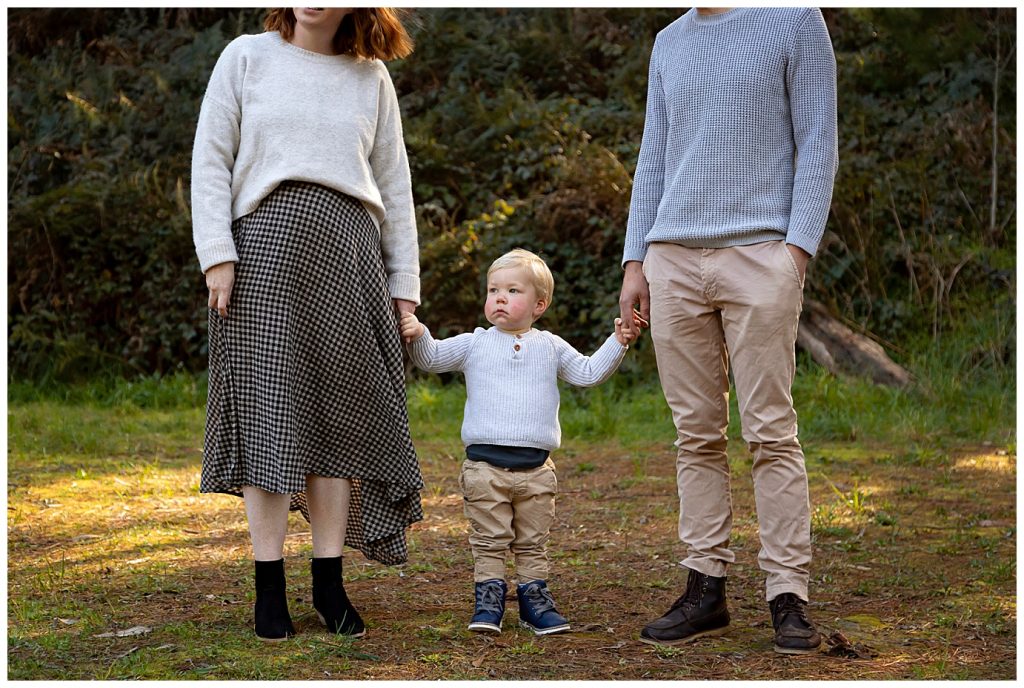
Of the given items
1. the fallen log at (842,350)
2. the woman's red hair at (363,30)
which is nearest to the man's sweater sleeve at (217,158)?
the woman's red hair at (363,30)

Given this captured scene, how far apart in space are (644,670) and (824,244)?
5.89 meters

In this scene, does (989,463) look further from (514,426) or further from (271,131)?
(271,131)

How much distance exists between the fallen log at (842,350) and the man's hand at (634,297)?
437 cm

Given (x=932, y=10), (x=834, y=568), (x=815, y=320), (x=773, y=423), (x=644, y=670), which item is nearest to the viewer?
(x=644, y=670)

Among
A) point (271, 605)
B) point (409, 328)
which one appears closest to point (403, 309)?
point (409, 328)

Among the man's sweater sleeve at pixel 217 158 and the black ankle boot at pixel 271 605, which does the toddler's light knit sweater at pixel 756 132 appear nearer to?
the man's sweater sleeve at pixel 217 158

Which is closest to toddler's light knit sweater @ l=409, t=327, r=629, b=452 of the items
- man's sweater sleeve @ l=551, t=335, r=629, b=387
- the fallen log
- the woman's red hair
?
man's sweater sleeve @ l=551, t=335, r=629, b=387

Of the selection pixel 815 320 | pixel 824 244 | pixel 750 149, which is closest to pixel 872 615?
pixel 750 149

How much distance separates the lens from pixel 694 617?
3082 millimetres

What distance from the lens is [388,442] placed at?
3.18m

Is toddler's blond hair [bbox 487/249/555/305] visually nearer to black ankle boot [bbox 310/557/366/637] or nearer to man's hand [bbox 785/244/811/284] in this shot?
man's hand [bbox 785/244/811/284]

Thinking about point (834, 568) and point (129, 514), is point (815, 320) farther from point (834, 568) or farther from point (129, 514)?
point (129, 514)

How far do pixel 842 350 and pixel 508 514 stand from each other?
491 cm

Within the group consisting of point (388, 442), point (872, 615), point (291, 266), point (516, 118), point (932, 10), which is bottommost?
point (872, 615)
